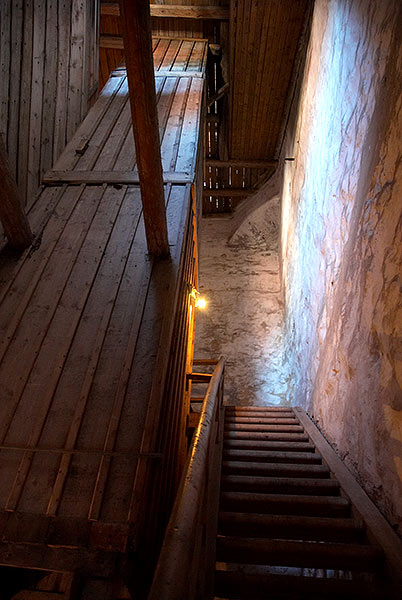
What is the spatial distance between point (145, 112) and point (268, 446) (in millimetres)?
3167

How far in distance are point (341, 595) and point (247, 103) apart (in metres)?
9.22

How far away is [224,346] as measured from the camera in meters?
8.59

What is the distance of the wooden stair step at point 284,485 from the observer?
8.86ft

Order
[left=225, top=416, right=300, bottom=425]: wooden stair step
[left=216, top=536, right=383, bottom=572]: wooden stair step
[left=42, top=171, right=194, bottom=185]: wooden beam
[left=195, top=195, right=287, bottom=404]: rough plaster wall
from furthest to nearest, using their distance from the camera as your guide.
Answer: [left=195, top=195, right=287, bottom=404]: rough plaster wall → [left=42, top=171, right=194, bottom=185]: wooden beam → [left=225, top=416, right=300, bottom=425]: wooden stair step → [left=216, top=536, right=383, bottom=572]: wooden stair step

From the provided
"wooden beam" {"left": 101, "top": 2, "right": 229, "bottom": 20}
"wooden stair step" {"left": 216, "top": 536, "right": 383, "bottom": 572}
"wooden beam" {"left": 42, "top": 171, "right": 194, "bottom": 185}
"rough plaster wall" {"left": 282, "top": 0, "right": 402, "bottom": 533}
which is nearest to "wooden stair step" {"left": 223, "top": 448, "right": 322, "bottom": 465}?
"rough plaster wall" {"left": 282, "top": 0, "right": 402, "bottom": 533}

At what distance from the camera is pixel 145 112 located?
2936 millimetres

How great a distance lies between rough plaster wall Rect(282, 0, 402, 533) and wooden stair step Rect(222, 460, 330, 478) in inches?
10.6

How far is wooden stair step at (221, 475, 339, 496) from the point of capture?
8.86 ft

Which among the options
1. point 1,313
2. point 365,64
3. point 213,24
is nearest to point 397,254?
point 365,64

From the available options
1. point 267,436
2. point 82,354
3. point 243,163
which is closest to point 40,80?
point 82,354

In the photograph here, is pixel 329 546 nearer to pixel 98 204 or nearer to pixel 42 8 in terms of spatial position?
pixel 98 204

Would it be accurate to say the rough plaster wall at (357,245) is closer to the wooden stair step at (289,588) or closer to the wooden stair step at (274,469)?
the wooden stair step at (274,469)

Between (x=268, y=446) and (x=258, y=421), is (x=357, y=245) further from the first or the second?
(x=258, y=421)

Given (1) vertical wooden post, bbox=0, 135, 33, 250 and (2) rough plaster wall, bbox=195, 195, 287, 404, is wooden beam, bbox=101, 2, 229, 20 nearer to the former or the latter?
(2) rough plaster wall, bbox=195, 195, 287, 404
